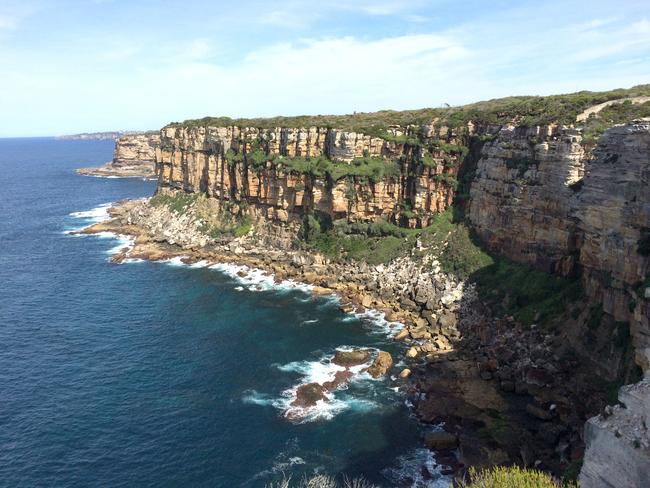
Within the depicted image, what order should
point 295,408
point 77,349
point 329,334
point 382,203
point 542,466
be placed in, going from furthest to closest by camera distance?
point 382,203 < point 329,334 < point 77,349 < point 295,408 < point 542,466

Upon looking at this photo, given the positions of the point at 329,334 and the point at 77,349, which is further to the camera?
the point at 329,334

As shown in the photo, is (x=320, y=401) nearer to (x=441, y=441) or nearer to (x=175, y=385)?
(x=441, y=441)

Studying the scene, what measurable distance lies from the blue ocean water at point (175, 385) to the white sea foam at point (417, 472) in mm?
219

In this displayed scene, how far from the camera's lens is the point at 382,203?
3573 inches

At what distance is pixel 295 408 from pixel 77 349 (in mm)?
30310

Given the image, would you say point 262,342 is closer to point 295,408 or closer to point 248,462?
point 295,408

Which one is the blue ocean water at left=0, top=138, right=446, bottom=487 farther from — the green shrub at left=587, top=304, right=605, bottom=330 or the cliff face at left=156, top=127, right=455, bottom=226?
the green shrub at left=587, top=304, right=605, bottom=330

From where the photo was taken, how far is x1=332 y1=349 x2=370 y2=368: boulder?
58053 mm

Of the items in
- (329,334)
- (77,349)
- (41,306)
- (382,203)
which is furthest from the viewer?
(382,203)

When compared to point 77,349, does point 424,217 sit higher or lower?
higher

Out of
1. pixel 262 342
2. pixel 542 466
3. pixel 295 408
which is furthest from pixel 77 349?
pixel 542 466

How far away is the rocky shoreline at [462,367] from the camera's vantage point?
4325 cm

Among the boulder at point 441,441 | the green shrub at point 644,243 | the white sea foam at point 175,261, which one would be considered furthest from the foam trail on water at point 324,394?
the white sea foam at point 175,261

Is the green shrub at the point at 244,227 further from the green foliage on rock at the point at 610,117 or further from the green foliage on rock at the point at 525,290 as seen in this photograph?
the green foliage on rock at the point at 610,117
